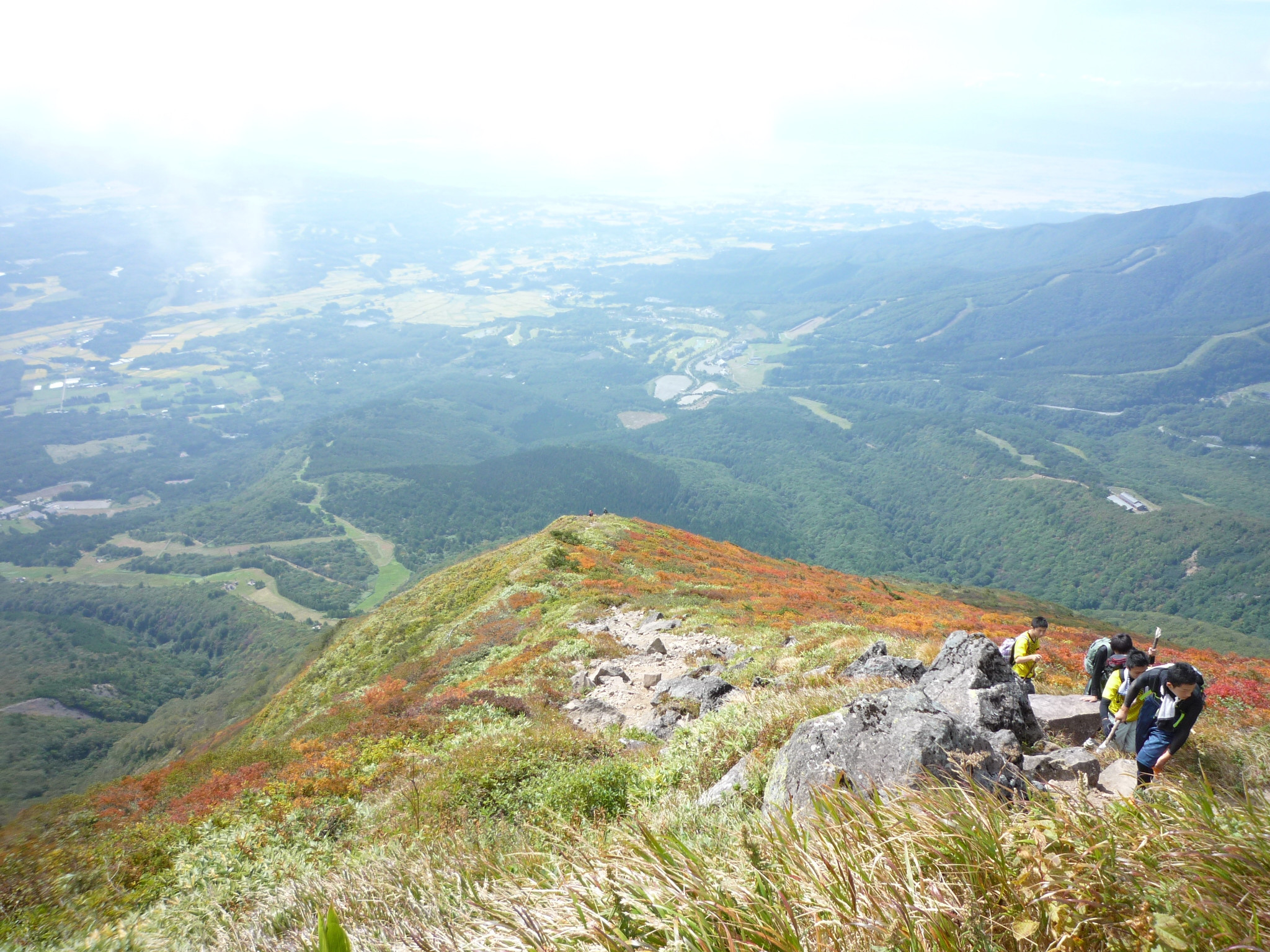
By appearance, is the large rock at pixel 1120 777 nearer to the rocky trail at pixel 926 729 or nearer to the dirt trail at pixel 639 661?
the rocky trail at pixel 926 729

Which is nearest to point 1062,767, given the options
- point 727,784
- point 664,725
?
point 727,784

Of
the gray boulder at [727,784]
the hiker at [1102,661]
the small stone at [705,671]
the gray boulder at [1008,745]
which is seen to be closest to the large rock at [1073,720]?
the hiker at [1102,661]

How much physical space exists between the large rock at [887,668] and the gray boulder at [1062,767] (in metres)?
3.52

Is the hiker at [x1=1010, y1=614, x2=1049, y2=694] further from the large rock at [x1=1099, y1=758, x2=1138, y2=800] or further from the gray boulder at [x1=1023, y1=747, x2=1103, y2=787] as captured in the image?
the gray boulder at [x1=1023, y1=747, x2=1103, y2=787]

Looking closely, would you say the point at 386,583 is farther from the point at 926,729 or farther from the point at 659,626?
the point at 926,729

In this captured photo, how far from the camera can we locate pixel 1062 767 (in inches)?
267

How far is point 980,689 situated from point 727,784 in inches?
164

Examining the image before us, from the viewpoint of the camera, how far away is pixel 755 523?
150000mm

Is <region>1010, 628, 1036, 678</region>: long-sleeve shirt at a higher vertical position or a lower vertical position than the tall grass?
lower

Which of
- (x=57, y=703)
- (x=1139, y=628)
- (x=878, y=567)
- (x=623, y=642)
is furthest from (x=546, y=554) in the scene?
(x=878, y=567)

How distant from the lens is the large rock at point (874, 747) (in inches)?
213

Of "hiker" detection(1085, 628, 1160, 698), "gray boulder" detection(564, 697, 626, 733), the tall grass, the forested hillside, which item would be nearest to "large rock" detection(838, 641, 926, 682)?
"hiker" detection(1085, 628, 1160, 698)

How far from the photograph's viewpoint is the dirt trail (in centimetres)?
1402

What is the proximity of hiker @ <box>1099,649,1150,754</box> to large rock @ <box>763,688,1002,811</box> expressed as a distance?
9.11 feet
